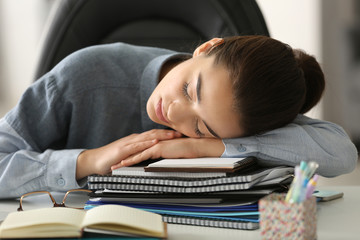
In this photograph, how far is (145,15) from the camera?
1802 millimetres

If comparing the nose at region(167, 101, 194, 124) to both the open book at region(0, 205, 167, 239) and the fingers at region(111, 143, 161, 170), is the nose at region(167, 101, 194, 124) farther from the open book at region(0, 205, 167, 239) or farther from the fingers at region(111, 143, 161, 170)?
the open book at region(0, 205, 167, 239)

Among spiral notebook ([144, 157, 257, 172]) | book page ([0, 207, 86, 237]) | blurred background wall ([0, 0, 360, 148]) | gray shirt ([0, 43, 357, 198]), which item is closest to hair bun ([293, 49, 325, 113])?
gray shirt ([0, 43, 357, 198])

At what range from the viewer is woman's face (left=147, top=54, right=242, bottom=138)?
3.31ft

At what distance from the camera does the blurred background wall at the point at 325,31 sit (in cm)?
365

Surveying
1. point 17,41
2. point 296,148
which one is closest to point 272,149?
point 296,148

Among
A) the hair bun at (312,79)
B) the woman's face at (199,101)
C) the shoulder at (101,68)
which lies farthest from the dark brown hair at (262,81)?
the shoulder at (101,68)

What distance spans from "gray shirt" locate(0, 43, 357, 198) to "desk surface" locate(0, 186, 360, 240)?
12cm

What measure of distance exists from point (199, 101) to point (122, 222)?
16.0 inches

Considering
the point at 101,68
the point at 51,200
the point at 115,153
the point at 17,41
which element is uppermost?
the point at 101,68

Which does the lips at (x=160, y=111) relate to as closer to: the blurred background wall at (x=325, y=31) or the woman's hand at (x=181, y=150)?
the woman's hand at (x=181, y=150)

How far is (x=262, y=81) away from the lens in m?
0.99

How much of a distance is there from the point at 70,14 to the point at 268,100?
37.5 inches

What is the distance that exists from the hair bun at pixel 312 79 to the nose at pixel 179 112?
0.33 meters

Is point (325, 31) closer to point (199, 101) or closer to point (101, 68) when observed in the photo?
point (101, 68)
